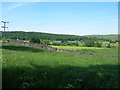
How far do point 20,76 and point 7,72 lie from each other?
99 centimetres

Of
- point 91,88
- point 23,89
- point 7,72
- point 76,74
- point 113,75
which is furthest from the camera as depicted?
point 113,75

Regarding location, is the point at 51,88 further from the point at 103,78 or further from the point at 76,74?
the point at 103,78

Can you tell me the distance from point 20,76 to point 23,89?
5.27 feet

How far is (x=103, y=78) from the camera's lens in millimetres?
12570

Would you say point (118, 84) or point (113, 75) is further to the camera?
point (113, 75)

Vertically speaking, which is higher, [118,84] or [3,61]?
[3,61]

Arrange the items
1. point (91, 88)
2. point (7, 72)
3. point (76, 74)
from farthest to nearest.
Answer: point (76, 74)
point (7, 72)
point (91, 88)

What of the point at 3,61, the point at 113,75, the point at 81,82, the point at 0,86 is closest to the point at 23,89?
the point at 0,86

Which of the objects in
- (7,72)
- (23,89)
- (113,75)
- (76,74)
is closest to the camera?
(23,89)

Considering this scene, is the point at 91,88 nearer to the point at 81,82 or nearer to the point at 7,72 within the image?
the point at 81,82

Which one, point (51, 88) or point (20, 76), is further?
point (20, 76)

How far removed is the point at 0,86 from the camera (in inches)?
385

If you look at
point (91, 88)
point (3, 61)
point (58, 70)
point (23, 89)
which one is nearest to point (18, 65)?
point (3, 61)

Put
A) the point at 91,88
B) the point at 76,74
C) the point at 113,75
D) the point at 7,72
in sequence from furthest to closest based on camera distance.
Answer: the point at 113,75, the point at 76,74, the point at 7,72, the point at 91,88
